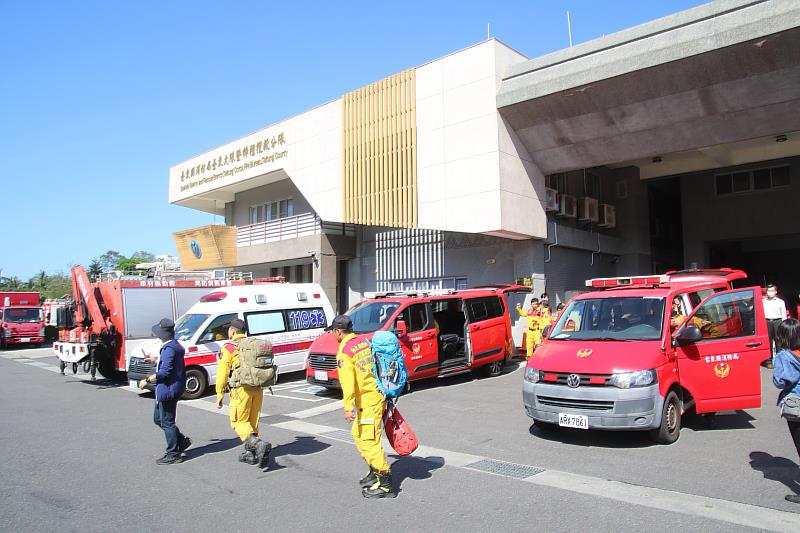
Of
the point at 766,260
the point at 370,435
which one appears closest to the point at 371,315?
the point at 370,435

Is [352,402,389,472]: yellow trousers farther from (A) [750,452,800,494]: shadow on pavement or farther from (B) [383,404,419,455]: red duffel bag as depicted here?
(A) [750,452,800,494]: shadow on pavement

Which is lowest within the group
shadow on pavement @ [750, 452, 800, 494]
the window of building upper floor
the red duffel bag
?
shadow on pavement @ [750, 452, 800, 494]

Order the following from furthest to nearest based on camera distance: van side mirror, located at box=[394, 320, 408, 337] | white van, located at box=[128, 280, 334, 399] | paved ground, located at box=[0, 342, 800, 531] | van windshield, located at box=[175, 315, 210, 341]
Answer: van windshield, located at box=[175, 315, 210, 341] < white van, located at box=[128, 280, 334, 399] < van side mirror, located at box=[394, 320, 408, 337] < paved ground, located at box=[0, 342, 800, 531]

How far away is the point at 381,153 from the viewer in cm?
1953

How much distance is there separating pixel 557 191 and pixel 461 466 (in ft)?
46.4

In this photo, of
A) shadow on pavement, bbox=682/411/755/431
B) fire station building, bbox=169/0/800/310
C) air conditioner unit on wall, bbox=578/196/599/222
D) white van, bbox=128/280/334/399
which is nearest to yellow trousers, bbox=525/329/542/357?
fire station building, bbox=169/0/800/310

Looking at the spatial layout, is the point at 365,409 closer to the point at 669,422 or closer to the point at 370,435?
the point at 370,435

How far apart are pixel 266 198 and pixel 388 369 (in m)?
22.8

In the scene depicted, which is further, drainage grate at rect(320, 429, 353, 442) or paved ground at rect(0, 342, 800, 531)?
drainage grate at rect(320, 429, 353, 442)

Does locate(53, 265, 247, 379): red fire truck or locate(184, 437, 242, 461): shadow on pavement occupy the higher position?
locate(53, 265, 247, 379): red fire truck

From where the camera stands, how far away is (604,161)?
1706 cm

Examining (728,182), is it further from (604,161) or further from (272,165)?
(272,165)

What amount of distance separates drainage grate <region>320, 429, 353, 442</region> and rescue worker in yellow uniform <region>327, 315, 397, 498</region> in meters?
2.49

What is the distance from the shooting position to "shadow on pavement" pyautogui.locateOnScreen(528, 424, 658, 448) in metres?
7.29
